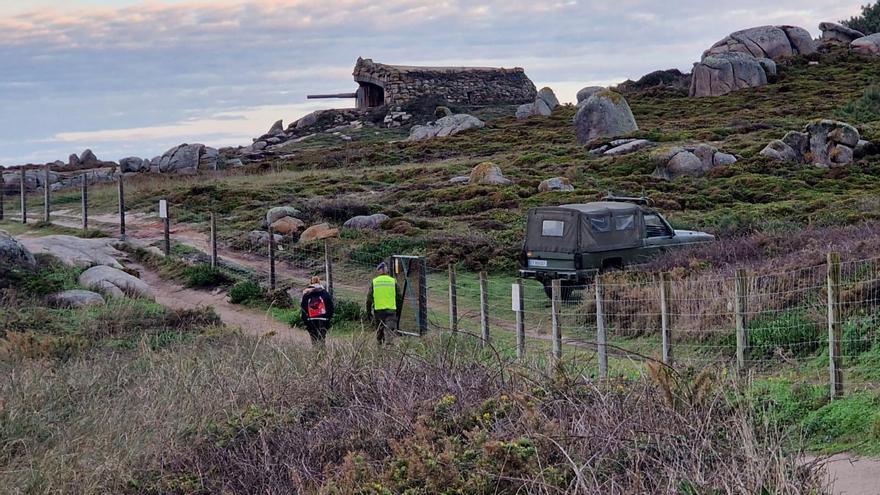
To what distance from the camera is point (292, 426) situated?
8062 millimetres

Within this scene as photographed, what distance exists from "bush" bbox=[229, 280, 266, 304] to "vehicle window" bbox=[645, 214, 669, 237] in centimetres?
766

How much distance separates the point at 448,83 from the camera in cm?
7350

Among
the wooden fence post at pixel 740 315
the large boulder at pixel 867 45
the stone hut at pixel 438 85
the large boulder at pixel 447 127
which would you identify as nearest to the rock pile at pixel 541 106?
the large boulder at pixel 447 127

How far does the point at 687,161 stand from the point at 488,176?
22.7 feet

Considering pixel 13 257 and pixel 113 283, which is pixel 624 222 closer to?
pixel 113 283

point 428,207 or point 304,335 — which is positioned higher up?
point 428,207

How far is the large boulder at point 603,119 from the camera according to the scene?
159 feet

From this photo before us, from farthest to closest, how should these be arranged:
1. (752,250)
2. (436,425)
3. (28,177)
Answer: (28,177), (752,250), (436,425)

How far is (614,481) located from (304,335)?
12.2 m

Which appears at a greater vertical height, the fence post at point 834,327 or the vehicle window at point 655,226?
the vehicle window at point 655,226

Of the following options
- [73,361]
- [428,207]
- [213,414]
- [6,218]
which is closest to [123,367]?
[73,361]

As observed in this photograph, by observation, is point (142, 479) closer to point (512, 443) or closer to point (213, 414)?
point (213, 414)

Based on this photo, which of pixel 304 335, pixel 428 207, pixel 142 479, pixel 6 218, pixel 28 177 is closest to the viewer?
pixel 142 479

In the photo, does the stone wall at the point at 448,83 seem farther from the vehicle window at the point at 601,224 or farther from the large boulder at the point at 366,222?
the vehicle window at the point at 601,224
